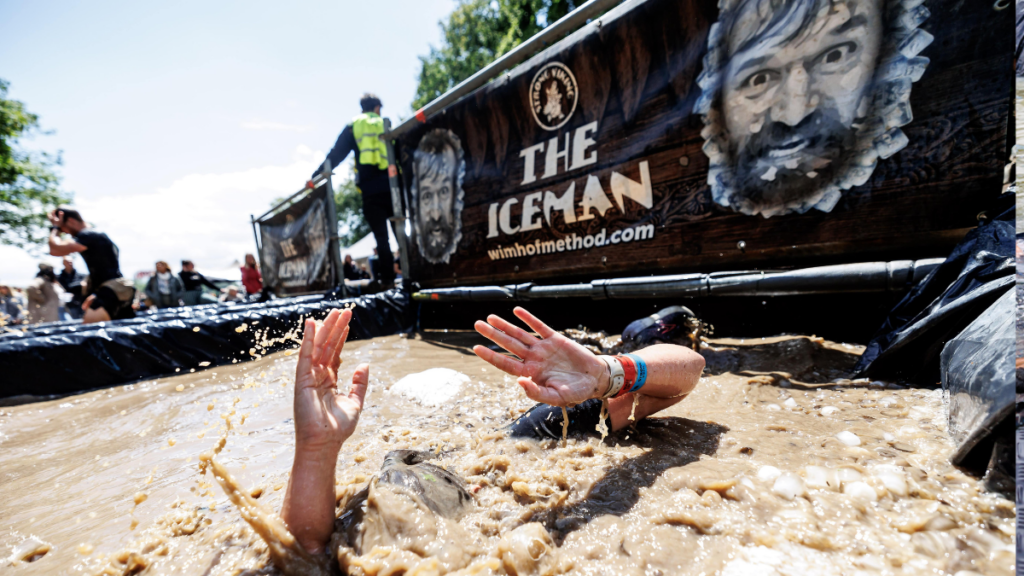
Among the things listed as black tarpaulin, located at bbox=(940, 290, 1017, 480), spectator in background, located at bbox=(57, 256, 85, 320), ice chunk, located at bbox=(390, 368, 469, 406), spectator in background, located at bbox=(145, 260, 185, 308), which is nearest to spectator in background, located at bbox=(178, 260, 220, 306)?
spectator in background, located at bbox=(145, 260, 185, 308)

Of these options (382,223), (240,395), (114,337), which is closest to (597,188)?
(240,395)

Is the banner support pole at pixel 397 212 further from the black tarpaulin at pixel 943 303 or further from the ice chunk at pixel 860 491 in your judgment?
the ice chunk at pixel 860 491

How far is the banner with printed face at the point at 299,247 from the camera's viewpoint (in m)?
7.00

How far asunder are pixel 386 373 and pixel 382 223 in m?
3.85

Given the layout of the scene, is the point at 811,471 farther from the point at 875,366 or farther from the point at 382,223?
the point at 382,223

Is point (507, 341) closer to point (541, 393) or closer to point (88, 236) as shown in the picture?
point (541, 393)

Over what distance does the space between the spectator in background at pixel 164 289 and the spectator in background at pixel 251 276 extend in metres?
1.50

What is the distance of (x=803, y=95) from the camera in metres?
2.49

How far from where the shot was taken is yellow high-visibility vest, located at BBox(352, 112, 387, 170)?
6199 millimetres

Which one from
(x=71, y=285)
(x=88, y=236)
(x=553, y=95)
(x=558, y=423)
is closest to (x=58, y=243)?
(x=88, y=236)

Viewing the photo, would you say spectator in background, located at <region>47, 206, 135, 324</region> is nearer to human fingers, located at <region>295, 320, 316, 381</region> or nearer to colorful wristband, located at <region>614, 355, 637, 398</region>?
human fingers, located at <region>295, 320, 316, 381</region>

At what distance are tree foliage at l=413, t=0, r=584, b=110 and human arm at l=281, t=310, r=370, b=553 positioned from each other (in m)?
16.6

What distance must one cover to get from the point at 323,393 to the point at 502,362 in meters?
0.64

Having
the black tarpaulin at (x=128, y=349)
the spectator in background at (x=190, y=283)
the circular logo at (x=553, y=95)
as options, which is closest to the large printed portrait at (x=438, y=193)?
the circular logo at (x=553, y=95)
